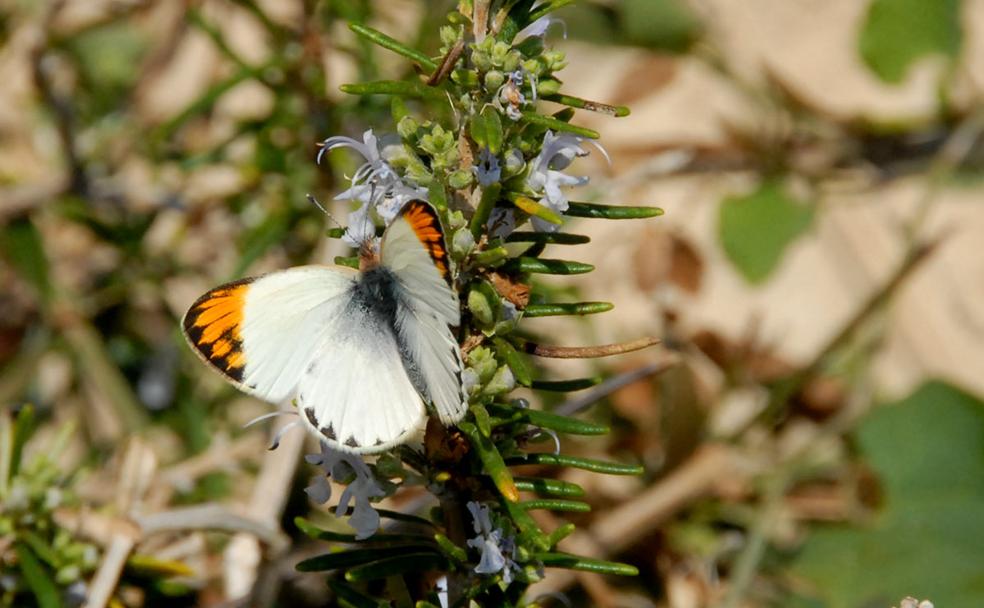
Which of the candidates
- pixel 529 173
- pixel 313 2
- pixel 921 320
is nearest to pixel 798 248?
pixel 921 320

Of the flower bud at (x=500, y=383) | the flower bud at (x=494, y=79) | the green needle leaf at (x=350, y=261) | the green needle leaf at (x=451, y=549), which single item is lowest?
the green needle leaf at (x=451, y=549)

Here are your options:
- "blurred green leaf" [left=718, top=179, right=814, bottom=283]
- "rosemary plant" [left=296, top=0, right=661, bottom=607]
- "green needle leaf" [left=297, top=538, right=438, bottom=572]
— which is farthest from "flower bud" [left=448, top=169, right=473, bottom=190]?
"blurred green leaf" [left=718, top=179, right=814, bottom=283]

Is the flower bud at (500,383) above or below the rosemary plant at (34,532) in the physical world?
above

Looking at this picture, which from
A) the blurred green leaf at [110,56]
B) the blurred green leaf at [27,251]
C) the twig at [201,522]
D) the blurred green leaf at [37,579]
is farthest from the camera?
the blurred green leaf at [110,56]

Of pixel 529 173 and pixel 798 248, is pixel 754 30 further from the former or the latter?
pixel 529 173

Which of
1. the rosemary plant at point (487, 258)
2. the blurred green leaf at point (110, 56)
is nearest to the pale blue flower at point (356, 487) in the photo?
the rosemary plant at point (487, 258)

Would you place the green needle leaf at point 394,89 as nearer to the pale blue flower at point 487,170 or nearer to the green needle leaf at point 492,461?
the pale blue flower at point 487,170

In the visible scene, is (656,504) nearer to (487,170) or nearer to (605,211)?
(605,211)
